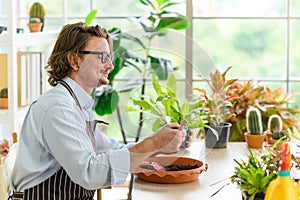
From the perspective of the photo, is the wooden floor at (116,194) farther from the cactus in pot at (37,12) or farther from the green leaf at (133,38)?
the green leaf at (133,38)

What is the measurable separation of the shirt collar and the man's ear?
0.05 meters

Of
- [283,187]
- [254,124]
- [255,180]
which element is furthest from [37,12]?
[283,187]

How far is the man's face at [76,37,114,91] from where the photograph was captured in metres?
2.09

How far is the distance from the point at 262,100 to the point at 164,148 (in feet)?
7.52

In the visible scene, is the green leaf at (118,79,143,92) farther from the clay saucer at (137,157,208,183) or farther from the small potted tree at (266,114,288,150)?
the small potted tree at (266,114,288,150)

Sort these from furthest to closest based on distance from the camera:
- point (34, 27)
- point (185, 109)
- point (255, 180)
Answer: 1. point (34, 27)
2. point (185, 109)
3. point (255, 180)

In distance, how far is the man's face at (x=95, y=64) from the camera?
2.09m

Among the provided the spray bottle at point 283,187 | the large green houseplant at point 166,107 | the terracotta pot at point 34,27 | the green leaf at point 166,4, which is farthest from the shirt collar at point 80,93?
the green leaf at point 166,4

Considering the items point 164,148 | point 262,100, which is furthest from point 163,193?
point 262,100

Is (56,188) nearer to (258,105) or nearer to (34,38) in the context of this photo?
(34,38)

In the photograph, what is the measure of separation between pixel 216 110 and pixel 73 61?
746 millimetres

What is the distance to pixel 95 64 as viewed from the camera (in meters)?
2.10

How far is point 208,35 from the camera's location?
16.2ft

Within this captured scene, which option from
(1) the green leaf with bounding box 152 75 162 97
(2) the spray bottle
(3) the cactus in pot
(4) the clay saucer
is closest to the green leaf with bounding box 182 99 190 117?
(1) the green leaf with bounding box 152 75 162 97
